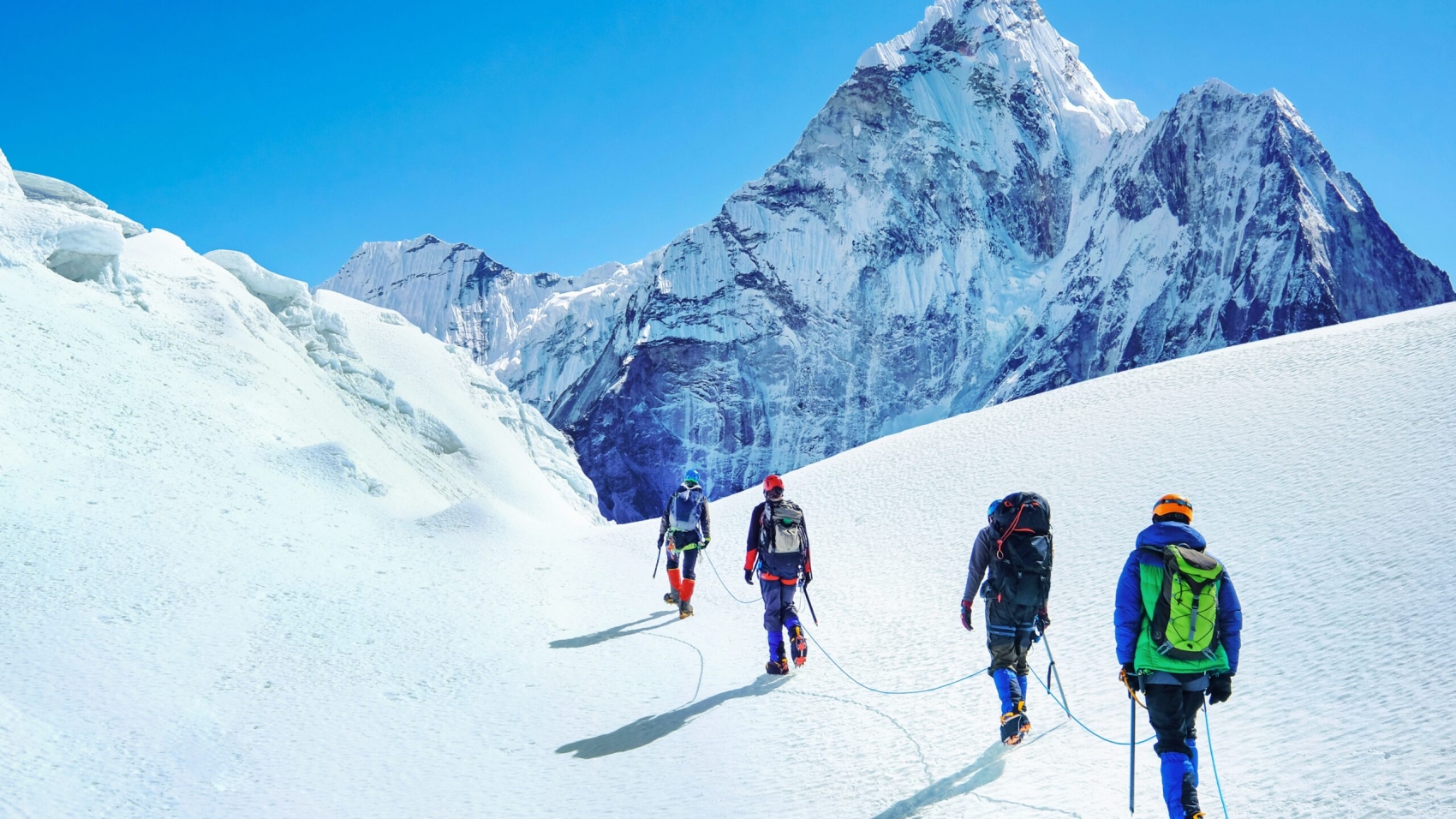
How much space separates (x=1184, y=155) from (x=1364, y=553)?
441 ft

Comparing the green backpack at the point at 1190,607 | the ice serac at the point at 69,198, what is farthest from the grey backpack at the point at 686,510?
the ice serac at the point at 69,198

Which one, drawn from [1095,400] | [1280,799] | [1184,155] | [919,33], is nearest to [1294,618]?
[1280,799]

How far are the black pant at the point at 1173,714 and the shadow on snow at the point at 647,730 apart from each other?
A: 3.57 meters

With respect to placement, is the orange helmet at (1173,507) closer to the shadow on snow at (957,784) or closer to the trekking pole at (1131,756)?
the trekking pole at (1131,756)

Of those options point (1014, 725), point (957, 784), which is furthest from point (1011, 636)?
point (957, 784)

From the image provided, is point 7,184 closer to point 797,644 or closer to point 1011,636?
point 797,644

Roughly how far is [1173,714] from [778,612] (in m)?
4.10

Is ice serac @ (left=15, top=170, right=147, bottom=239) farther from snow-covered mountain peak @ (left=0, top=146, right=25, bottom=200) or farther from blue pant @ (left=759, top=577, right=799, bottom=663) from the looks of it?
blue pant @ (left=759, top=577, right=799, bottom=663)

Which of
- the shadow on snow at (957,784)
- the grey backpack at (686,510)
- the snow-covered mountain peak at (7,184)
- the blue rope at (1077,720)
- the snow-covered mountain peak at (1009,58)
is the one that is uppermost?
the snow-covered mountain peak at (1009,58)

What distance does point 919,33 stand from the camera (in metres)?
170

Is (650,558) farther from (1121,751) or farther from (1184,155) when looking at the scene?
(1184,155)

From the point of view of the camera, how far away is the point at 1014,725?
19.1 feet

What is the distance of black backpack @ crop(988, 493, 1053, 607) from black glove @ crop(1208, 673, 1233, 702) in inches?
54.5

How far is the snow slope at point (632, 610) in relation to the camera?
542 cm
